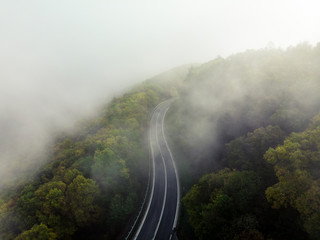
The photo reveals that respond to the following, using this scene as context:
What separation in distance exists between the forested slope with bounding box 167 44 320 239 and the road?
2539 mm

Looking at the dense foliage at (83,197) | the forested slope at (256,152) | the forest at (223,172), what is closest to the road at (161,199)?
the forest at (223,172)

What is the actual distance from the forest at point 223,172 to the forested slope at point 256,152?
0.14 m

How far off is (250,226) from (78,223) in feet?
94.7

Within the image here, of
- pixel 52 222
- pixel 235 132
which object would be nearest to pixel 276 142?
pixel 235 132

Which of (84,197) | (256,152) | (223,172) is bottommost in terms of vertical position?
(223,172)

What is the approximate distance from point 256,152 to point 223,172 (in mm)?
7195

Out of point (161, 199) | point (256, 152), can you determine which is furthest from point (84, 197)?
point (256, 152)

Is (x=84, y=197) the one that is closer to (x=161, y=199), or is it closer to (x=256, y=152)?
(x=161, y=199)

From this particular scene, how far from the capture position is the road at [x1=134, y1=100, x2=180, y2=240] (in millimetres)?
32897

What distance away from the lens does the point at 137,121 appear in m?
60.1

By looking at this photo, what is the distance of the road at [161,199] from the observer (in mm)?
32897

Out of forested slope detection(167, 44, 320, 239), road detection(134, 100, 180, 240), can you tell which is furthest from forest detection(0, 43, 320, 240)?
road detection(134, 100, 180, 240)

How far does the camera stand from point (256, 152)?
32.7m

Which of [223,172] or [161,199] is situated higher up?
[223,172]
